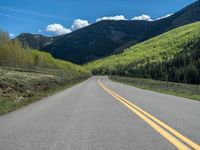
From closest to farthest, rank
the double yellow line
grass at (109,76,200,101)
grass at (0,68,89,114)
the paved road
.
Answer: the double yellow line → the paved road → grass at (0,68,89,114) → grass at (109,76,200,101)

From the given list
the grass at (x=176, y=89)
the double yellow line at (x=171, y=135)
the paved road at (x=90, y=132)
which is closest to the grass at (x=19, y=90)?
the paved road at (x=90, y=132)

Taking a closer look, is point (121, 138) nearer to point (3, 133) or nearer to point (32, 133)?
point (32, 133)

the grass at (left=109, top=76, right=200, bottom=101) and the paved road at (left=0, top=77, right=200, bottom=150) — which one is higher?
the paved road at (left=0, top=77, right=200, bottom=150)

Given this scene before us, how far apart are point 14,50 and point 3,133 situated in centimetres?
9414

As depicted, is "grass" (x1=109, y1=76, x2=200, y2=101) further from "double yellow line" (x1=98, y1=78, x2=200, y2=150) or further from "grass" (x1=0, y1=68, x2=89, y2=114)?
"double yellow line" (x1=98, y1=78, x2=200, y2=150)

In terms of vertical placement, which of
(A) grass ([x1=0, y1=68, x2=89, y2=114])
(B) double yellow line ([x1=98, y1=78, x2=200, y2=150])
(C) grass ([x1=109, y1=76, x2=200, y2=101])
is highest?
(A) grass ([x1=0, y1=68, x2=89, y2=114])

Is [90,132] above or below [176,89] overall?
above

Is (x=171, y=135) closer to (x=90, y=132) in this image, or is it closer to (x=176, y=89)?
(x=90, y=132)

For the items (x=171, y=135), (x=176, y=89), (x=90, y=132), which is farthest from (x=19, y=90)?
(x=176, y=89)

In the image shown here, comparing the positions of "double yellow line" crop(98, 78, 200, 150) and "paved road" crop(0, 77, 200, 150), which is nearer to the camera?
"double yellow line" crop(98, 78, 200, 150)

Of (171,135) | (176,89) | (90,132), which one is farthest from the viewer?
(176,89)

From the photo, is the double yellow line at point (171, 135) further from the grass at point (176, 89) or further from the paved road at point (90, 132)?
the grass at point (176, 89)

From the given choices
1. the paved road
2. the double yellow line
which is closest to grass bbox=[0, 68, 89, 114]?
the paved road

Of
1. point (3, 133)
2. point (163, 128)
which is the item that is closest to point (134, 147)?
point (163, 128)
